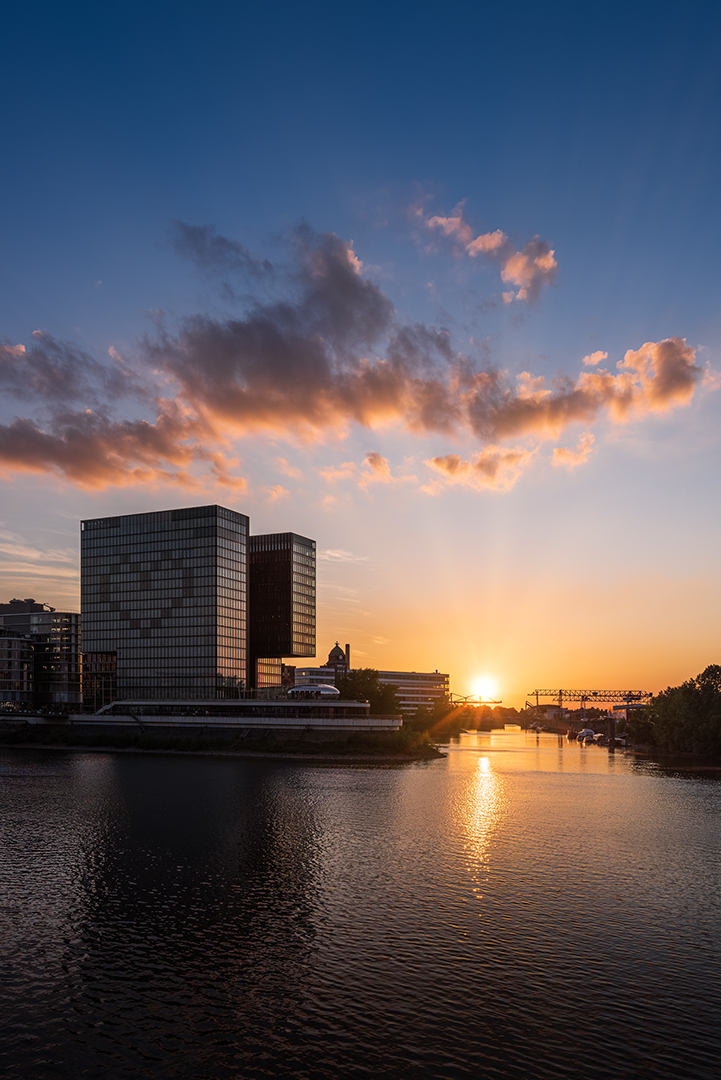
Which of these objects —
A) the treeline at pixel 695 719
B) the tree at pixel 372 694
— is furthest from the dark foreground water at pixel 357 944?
the tree at pixel 372 694

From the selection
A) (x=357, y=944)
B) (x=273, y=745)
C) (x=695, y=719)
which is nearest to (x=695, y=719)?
(x=695, y=719)

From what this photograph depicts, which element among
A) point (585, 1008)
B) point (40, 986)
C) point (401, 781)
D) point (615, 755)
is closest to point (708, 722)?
point (615, 755)

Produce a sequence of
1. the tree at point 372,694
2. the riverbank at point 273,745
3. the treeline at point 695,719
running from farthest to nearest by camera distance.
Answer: the tree at point 372,694, the treeline at point 695,719, the riverbank at point 273,745

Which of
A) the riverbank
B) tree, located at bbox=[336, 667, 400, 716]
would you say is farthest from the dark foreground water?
tree, located at bbox=[336, 667, 400, 716]

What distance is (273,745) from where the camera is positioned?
152250 mm

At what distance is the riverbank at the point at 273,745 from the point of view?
148 m

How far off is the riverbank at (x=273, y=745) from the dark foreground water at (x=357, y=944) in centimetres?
7185

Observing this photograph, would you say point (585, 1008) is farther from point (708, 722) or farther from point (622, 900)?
point (708, 722)

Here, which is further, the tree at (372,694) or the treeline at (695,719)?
the tree at (372,694)

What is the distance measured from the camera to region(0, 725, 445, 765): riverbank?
5807 inches

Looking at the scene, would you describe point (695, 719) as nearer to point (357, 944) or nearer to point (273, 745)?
point (273, 745)

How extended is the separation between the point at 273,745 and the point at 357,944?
389 feet

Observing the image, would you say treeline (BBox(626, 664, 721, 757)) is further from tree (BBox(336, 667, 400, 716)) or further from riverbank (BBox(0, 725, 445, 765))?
tree (BBox(336, 667, 400, 716))

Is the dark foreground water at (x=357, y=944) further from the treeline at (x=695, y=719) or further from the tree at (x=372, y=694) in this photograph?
the tree at (x=372, y=694)
